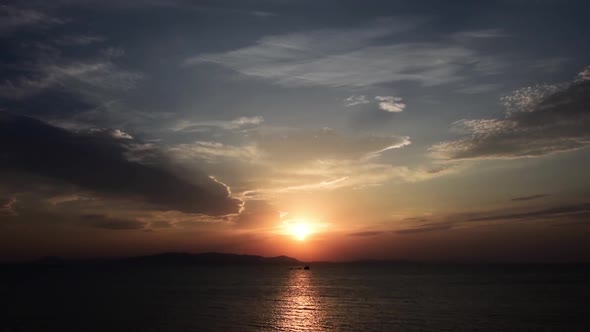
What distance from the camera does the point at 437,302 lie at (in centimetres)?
9550

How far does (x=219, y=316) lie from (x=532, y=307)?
61.3 metres

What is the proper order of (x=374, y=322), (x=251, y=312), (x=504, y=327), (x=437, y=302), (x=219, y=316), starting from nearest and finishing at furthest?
(x=504, y=327) → (x=374, y=322) → (x=219, y=316) → (x=251, y=312) → (x=437, y=302)

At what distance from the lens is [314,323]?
67.4 metres

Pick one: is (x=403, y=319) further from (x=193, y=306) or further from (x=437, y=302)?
(x=193, y=306)

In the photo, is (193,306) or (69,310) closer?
(69,310)

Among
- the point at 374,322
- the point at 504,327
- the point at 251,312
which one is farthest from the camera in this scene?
the point at 251,312

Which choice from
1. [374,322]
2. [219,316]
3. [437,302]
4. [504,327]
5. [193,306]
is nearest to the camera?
[504,327]

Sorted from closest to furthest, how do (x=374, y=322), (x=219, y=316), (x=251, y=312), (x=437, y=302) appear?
(x=374, y=322) → (x=219, y=316) → (x=251, y=312) → (x=437, y=302)

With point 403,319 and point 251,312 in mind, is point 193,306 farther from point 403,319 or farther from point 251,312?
point 403,319

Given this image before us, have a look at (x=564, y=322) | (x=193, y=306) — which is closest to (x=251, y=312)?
(x=193, y=306)

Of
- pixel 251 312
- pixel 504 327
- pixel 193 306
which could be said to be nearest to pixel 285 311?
pixel 251 312

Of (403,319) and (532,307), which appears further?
(532,307)

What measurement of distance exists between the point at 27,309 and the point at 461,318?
82164 mm

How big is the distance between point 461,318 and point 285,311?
106ft
